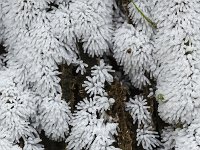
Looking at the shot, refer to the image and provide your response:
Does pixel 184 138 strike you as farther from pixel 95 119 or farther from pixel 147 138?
pixel 95 119

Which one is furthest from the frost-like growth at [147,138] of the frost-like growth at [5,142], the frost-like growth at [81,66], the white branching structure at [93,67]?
the frost-like growth at [5,142]

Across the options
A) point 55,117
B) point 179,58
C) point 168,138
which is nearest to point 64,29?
point 55,117

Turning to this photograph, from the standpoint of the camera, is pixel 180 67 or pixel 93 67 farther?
pixel 93 67

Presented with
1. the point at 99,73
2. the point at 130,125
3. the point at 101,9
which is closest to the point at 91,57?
the point at 99,73

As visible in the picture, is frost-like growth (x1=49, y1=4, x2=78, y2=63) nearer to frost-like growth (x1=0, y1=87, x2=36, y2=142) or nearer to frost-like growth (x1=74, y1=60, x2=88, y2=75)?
frost-like growth (x1=74, y1=60, x2=88, y2=75)

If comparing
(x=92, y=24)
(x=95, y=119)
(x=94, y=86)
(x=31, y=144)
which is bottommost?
(x=31, y=144)

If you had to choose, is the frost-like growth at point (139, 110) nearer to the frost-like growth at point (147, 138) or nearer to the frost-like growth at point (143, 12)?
the frost-like growth at point (147, 138)

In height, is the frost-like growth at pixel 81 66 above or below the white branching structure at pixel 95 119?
above
